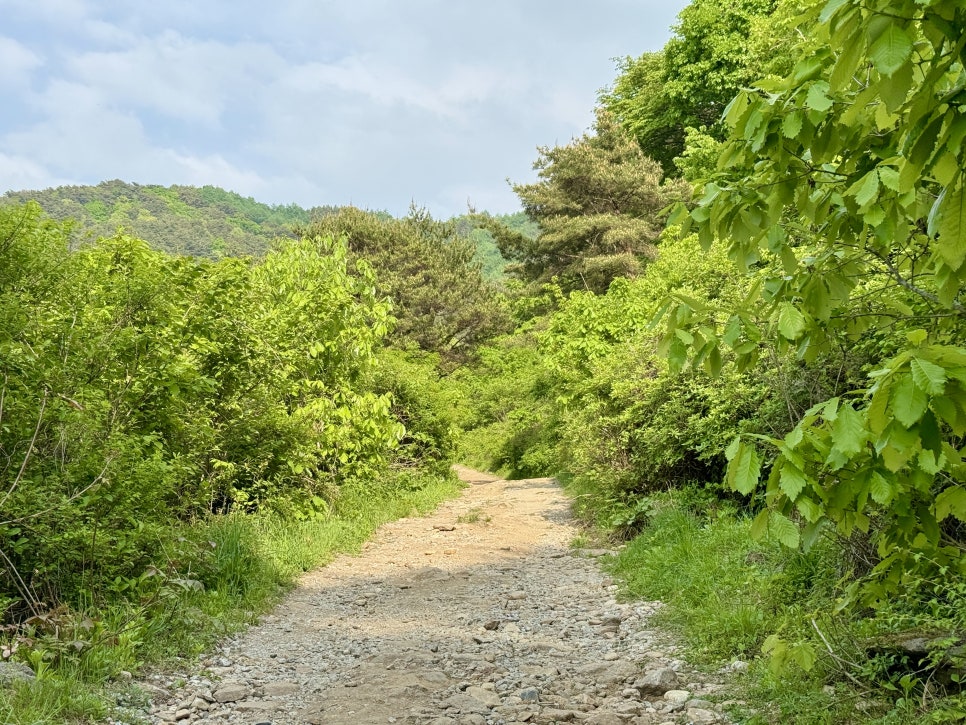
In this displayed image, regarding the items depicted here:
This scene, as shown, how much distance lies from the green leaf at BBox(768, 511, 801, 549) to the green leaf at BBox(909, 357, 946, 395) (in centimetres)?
89

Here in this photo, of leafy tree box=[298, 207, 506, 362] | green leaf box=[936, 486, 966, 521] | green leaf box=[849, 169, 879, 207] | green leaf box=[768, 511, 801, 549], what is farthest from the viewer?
leafy tree box=[298, 207, 506, 362]

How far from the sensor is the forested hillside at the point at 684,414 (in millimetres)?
1965

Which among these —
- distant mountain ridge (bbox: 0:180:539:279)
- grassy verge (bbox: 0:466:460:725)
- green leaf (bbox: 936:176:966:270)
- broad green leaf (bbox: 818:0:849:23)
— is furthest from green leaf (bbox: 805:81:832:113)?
distant mountain ridge (bbox: 0:180:539:279)

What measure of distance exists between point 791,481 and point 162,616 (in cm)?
496

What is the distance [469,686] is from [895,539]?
325 centimetres

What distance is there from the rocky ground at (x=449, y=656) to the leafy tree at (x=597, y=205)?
16530mm

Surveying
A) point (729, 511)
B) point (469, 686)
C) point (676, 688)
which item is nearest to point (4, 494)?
point (469, 686)

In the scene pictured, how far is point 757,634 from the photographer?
5.07m

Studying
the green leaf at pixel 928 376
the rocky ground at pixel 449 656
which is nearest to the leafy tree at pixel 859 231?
the green leaf at pixel 928 376

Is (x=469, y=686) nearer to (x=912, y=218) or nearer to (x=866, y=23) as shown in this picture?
(x=912, y=218)

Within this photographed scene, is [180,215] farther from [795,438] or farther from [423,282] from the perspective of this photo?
[795,438]

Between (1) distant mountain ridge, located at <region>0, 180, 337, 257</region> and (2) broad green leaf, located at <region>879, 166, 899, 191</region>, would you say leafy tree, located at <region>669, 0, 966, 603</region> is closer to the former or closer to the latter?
(2) broad green leaf, located at <region>879, 166, 899, 191</region>

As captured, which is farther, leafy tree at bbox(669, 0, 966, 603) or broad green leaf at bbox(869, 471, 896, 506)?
broad green leaf at bbox(869, 471, 896, 506)

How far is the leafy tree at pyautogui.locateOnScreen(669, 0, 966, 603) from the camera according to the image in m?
1.47
